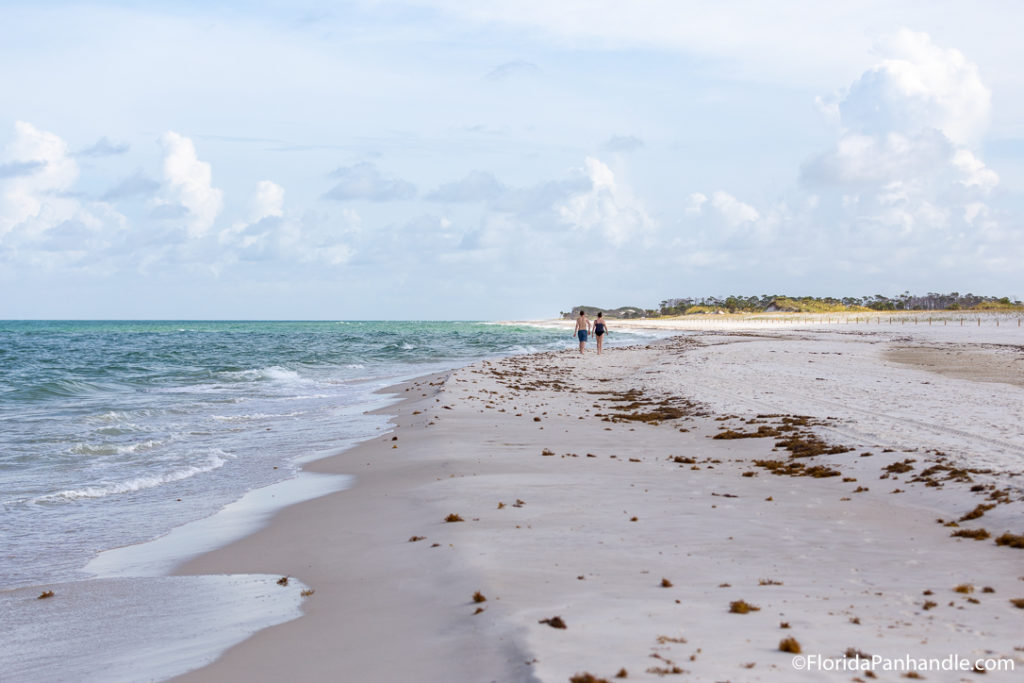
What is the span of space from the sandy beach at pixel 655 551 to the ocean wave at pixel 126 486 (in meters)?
2.24

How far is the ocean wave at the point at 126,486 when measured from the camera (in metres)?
11.3

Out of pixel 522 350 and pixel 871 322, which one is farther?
pixel 871 322

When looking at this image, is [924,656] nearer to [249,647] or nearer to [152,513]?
[249,647]

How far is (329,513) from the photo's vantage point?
31.0 feet

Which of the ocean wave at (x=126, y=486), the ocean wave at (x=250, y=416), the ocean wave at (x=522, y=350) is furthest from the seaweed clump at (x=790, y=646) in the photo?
the ocean wave at (x=522, y=350)

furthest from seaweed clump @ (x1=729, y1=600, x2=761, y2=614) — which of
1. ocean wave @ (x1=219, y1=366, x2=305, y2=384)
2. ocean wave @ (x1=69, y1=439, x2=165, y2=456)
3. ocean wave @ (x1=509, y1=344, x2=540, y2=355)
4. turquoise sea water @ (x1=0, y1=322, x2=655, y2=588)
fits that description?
ocean wave @ (x1=509, y1=344, x2=540, y2=355)

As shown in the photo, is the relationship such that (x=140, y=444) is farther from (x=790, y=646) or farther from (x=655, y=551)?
(x=790, y=646)

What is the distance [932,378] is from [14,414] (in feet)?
85.7

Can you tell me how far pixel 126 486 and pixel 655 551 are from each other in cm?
887

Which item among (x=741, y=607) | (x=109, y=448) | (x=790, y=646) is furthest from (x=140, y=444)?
(x=790, y=646)

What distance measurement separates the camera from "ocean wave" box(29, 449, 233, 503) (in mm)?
11266

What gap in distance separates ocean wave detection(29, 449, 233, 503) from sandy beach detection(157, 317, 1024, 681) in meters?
2.24

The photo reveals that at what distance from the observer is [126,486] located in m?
12.0

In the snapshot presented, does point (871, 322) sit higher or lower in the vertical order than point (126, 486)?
higher
